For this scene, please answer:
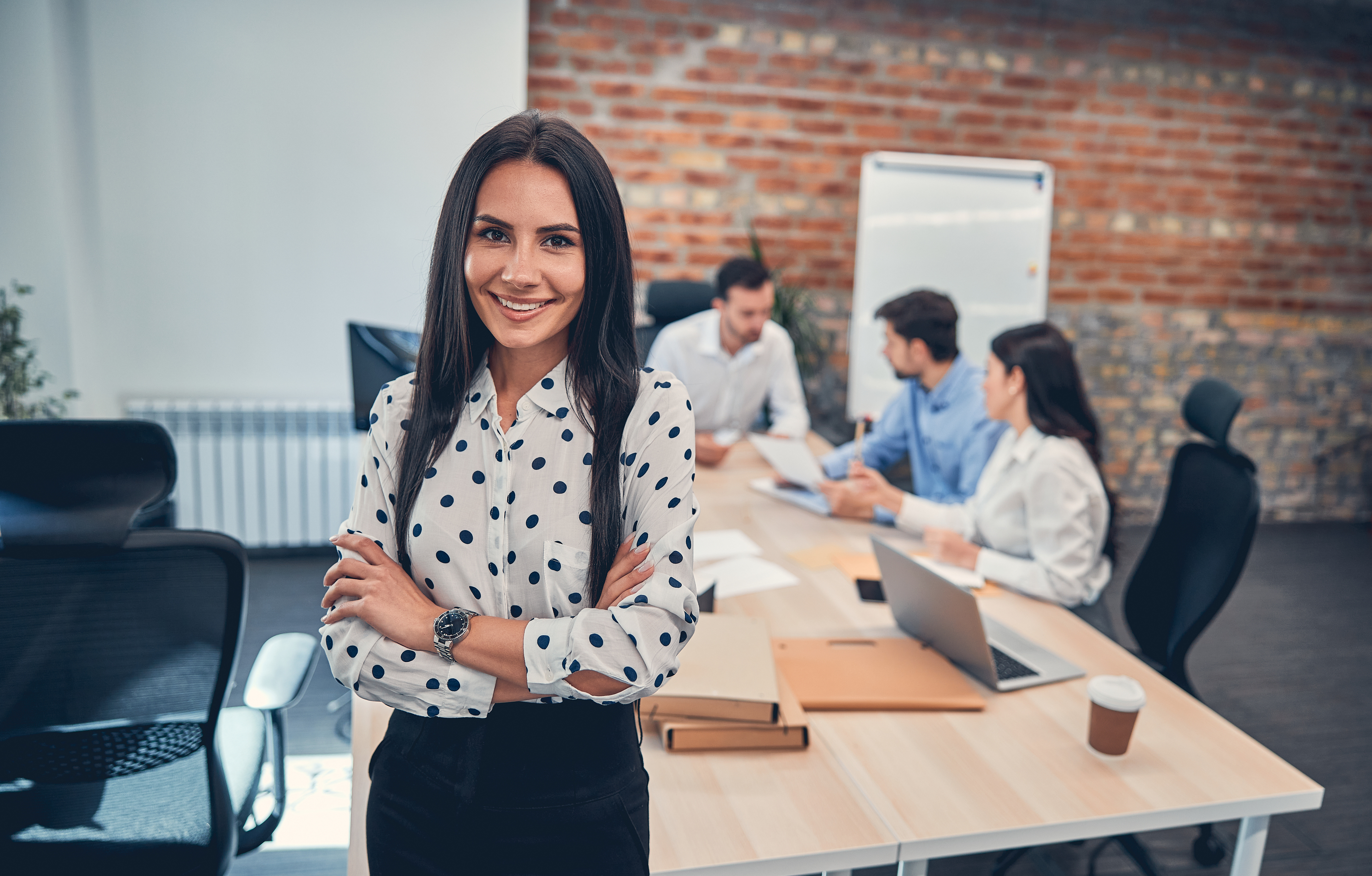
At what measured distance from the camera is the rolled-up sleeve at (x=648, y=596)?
2.96 ft

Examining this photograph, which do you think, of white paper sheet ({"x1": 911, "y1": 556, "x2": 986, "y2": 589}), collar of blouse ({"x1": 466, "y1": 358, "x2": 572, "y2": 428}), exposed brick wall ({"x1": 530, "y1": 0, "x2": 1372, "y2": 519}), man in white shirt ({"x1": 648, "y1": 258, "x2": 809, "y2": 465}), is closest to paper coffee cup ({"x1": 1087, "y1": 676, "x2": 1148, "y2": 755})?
white paper sheet ({"x1": 911, "y1": 556, "x2": 986, "y2": 589})

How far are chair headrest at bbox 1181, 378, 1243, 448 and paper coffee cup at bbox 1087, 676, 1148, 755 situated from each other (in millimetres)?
825

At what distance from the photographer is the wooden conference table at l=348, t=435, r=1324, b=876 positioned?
3.73 ft

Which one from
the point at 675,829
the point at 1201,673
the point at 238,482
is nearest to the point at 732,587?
the point at 675,829

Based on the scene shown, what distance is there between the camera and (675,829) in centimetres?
114

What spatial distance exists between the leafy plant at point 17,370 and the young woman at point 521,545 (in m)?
2.24

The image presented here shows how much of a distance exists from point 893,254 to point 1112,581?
185cm

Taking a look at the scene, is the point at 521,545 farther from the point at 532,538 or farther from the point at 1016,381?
the point at 1016,381

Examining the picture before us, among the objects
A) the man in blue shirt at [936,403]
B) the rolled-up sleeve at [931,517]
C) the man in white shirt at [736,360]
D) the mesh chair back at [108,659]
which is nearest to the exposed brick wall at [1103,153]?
the man in white shirt at [736,360]

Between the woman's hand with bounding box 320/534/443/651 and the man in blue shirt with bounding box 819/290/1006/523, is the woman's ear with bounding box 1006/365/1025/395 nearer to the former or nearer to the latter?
the man in blue shirt with bounding box 819/290/1006/523

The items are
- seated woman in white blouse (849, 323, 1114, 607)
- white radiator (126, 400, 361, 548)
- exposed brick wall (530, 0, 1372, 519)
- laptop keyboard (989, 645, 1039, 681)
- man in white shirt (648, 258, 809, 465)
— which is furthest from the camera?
exposed brick wall (530, 0, 1372, 519)

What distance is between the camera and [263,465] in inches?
143

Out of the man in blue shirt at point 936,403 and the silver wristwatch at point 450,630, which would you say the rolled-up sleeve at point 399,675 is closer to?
the silver wristwatch at point 450,630

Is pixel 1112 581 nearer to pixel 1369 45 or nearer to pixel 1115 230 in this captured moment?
pixel 1115 230
